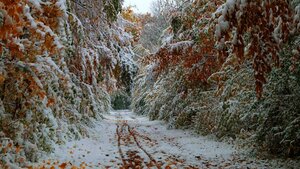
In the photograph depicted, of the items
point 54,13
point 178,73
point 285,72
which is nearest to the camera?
point 54,13

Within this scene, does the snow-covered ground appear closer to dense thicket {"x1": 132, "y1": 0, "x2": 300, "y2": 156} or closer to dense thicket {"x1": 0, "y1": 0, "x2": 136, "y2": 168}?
dense thicket {"x1": 0, "y1": 0, "x2": 136, "y2": 168}

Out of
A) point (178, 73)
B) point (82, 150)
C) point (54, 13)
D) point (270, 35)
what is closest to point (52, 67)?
point (54, 13)

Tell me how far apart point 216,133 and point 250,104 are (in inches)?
184

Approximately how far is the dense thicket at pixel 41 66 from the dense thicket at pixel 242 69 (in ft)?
8.64

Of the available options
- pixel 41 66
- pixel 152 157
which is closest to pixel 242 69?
pixel 152 157

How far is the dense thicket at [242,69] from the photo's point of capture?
4.44m

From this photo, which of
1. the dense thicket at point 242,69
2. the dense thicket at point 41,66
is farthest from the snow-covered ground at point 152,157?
the dense thicket at point 242,69

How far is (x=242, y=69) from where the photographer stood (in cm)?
1023

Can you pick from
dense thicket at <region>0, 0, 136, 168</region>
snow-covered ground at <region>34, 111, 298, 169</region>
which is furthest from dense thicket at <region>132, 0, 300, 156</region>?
dense thicket at <region>0, 0, 136, 168</region>

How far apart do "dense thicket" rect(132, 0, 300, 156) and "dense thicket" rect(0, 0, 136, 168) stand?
2633 millimetres

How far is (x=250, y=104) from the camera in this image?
9914mm

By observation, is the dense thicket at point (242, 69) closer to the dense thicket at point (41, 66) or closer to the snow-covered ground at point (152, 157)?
the snow-covered ground at point (152, 157)

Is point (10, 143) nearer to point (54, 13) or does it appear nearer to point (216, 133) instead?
point (54, 13)

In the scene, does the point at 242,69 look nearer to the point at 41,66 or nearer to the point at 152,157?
the point at 152,157
